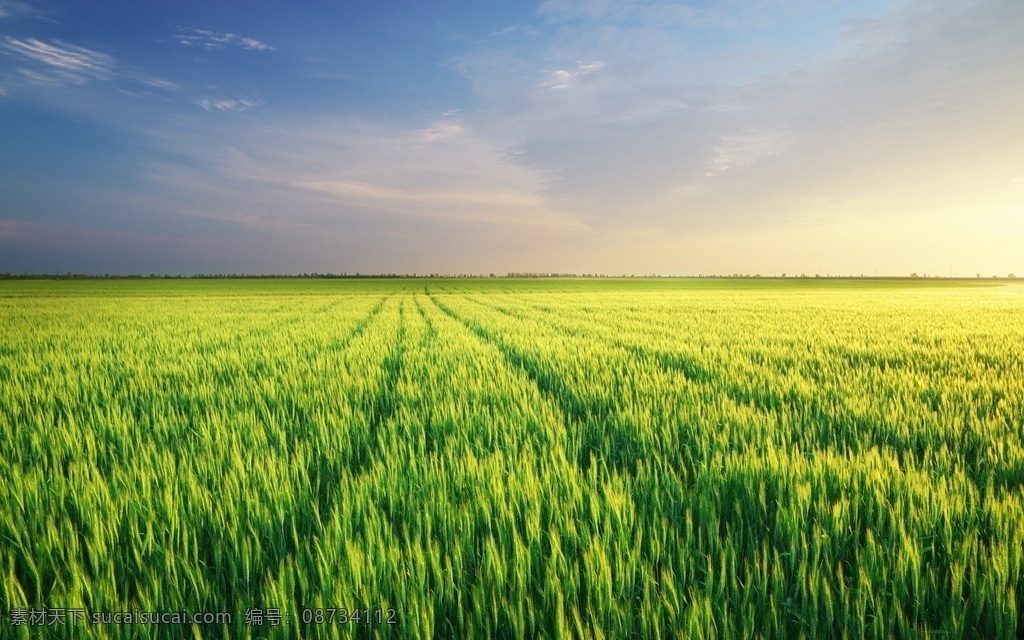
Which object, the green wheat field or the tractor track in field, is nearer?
the green wheat field

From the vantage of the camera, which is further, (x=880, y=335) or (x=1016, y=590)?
(x=880, y=335)

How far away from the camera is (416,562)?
5.67 feet

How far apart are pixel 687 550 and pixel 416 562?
3.27 feet

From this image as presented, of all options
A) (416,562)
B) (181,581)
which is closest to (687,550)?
(416,562)

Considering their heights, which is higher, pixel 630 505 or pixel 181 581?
pixel 630 505

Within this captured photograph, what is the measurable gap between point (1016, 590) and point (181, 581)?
9.71ft

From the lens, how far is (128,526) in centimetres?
213

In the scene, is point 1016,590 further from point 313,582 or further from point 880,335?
point 880,335

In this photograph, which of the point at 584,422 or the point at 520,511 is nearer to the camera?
the point at 520,511

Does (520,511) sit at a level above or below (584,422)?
above

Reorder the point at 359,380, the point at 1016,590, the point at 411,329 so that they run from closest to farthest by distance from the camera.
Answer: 1. the point at 1016,590
2. the point at 359,380
3. the point at 411,329

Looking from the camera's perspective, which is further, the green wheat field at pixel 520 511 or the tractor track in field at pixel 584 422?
the tractor track in field at pixel 584 422

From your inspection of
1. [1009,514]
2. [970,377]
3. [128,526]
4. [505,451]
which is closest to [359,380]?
[505,451]

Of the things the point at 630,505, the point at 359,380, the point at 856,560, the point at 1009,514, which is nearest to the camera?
the point at 856,560
